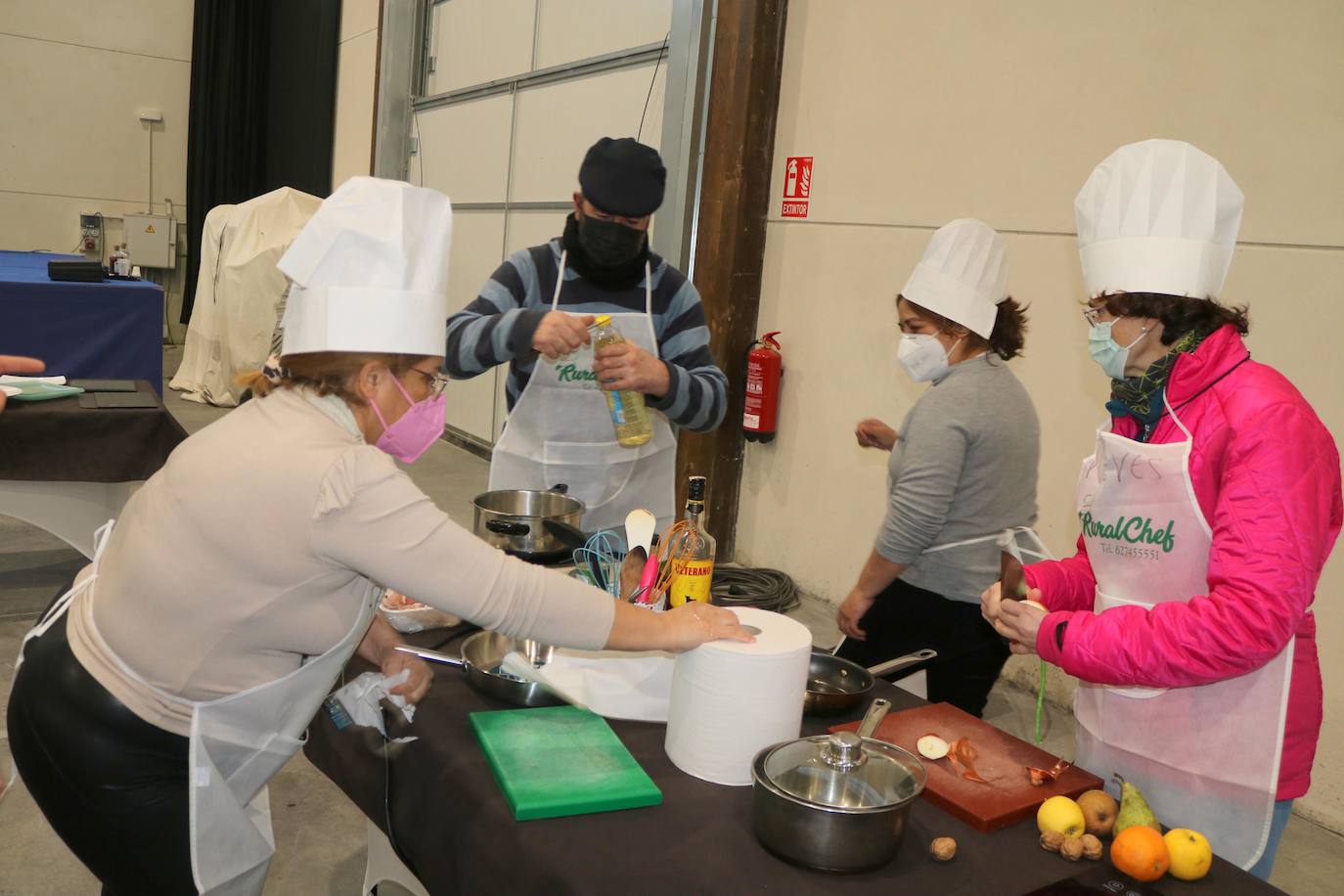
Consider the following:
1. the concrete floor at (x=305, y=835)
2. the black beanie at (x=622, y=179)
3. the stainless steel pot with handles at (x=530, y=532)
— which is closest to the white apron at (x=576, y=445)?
the black beanie at (x=622, y=179)

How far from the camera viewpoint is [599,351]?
243cm

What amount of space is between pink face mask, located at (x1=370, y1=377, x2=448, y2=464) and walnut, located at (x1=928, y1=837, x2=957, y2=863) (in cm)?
84

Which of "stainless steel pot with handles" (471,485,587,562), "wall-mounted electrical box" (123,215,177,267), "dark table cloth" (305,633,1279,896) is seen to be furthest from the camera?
"wall-mounted electrical box" (123,215,177,267)

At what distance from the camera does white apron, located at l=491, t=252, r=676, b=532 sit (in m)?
2.71

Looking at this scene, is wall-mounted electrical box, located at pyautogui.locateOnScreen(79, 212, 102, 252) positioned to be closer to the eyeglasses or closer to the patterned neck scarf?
the eyeglasses

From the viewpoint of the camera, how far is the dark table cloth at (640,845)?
121 centimetres

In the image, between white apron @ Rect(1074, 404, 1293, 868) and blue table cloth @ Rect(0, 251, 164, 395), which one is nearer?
white apron @ Rect(1074, 404, 1293, 868)

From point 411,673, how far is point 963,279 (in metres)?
1.43

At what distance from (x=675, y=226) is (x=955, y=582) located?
118 inches

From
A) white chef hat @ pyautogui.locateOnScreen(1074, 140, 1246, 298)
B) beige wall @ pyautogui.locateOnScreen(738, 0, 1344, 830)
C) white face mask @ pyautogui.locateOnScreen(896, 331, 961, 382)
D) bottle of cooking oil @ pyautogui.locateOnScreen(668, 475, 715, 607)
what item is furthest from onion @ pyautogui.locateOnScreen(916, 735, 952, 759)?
beige wall @ pyautogui.locateOnScreen(738, 0, 1344, 830)

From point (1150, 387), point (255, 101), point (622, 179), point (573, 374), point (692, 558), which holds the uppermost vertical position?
point (255, 101)

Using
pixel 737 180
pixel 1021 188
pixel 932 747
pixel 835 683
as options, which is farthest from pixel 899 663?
pixel 737 180

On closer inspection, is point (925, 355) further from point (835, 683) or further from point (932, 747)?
point (932, 747)

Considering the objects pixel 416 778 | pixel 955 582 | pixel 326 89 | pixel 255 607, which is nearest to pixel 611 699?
pixel 416 778
